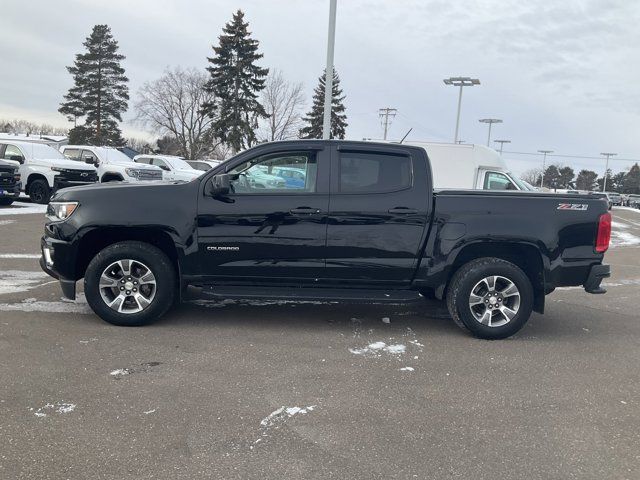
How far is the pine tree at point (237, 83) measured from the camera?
47.6 meters

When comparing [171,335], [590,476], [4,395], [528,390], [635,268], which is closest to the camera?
[590,476]

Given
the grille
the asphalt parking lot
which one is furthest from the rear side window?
the grille

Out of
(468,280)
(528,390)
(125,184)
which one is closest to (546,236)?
(468,280)

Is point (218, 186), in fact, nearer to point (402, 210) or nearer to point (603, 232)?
point (402, 210)

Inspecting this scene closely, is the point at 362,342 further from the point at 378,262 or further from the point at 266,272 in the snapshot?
the point at 266,272

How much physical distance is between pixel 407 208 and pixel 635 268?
26.9 feet

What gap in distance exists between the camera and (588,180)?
113188mm

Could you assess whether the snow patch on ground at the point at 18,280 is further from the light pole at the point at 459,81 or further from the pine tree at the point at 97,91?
the pine tree at the point at 97,91

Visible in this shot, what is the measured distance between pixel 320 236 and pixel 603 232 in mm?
2845

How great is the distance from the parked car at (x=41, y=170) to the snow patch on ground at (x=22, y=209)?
0.46 metres

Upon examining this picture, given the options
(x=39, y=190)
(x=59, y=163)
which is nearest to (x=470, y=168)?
(x=59, y=163)

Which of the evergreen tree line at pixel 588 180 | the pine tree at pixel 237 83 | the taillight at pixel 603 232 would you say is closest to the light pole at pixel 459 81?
the pine tree at pixel 237 83

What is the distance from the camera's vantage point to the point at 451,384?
4.32m

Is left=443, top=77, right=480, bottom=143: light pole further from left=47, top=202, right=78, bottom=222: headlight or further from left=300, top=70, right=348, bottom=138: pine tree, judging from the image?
left=47, top=202, right=78, bottom=222: headlight
